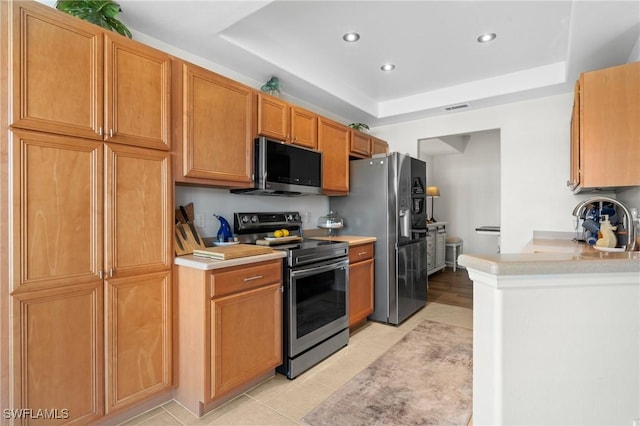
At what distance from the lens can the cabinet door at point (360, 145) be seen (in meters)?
3.66

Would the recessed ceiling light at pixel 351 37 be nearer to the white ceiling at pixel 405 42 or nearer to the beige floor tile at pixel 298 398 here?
the white ceiling at pixel 405 42

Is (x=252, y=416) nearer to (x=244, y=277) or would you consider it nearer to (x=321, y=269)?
(x=244, y=277)

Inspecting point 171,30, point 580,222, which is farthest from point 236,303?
point 580,222

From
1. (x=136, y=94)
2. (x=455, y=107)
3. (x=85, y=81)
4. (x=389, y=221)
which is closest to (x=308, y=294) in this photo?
(x=389, y=221)

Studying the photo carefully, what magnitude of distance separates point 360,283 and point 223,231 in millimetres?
1492

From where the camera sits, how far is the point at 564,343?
3.27 ft

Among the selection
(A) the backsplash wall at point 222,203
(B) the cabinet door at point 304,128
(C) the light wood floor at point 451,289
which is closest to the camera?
(A) the backsplash wall at point 222,203

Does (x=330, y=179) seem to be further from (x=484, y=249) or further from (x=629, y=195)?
(x=484, y=249)

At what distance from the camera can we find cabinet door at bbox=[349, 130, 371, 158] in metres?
3.66

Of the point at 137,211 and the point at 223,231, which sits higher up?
the point at 137,211

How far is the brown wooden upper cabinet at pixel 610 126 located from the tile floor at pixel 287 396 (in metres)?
2.11

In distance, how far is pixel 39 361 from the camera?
4.80 ft

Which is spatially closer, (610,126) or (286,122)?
(610,126)

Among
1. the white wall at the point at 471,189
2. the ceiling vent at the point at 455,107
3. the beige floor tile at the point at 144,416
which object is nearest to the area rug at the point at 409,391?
the beige floor tile at the point at 144,416
